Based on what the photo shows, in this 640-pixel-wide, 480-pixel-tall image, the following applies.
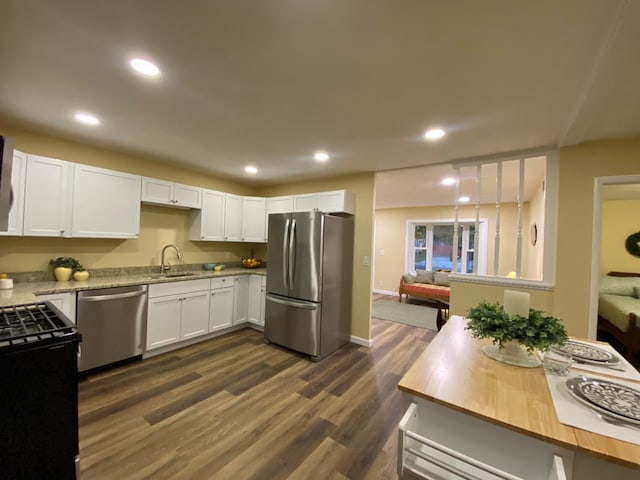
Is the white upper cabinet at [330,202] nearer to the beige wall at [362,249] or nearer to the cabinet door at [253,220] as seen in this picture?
the beige wall at [362,249]

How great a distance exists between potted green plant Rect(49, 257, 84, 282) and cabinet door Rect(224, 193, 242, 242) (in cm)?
179

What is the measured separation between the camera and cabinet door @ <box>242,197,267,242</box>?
4.42 metres

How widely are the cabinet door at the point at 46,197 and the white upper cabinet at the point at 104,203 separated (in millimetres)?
77

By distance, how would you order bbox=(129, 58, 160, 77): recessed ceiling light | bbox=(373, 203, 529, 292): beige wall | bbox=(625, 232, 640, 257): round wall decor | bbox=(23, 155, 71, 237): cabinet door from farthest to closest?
bbox=(373, 203, 529, 292): beige wall → bbox=(625, 232, 640, 257): round wall decor → bbox=(23, 155, 71, 237): cabinet door → bbox=(129, 58, 160, 77): recessed ceiling light

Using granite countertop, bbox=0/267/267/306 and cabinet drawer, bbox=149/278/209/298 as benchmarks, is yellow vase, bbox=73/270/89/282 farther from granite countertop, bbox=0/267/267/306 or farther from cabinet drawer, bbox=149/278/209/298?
cabinet drawer, bbox=149/278/209/298

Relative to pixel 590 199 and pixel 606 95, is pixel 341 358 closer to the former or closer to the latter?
pixel 590 199

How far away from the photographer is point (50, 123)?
8.08 ft

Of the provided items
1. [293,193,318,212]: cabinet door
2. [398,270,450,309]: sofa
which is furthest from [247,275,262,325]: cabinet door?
[398,270,450,309]: sofa

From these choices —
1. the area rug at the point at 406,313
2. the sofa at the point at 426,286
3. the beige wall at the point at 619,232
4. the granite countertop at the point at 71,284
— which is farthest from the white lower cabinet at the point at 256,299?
the beige wall at the point at 619,232

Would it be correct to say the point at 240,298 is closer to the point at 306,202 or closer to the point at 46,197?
the point at 306,202

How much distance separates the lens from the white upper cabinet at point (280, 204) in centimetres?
420

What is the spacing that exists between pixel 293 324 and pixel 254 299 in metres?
1.00

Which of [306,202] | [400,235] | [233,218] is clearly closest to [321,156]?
[306,202]

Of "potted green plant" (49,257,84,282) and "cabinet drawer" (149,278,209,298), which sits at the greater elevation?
"potted green plant" (49,257,84,282)
